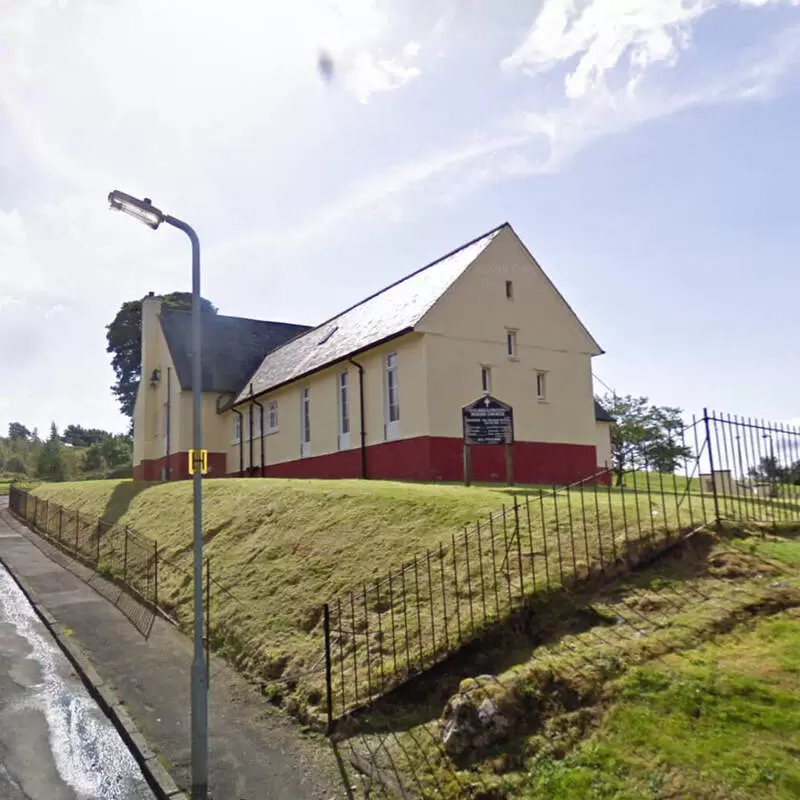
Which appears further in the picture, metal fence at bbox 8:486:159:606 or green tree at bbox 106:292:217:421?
green tree at bbox 106:292:217:421

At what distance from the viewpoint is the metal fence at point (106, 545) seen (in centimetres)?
1567

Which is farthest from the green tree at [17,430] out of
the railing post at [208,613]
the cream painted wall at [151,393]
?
the railing post at [208,613]

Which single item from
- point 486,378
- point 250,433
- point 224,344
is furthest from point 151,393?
point 486,378

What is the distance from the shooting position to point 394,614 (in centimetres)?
909

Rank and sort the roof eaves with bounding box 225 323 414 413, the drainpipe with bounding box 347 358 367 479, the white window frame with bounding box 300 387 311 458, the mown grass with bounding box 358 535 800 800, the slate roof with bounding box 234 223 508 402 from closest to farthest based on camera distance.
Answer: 1. the mown grass with bounding box 358 535 800 800
2. the roof eaves with bounding box 225 323 414 413
3. the slate roof with bounding box 234 223 508 402
4. the drainpipe with bounding box 347 358 367 479
5. the white window frame with bounding box 300 387 311 458

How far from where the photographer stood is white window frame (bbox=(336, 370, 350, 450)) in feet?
81.5

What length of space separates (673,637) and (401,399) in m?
15.5

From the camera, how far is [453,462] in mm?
21062

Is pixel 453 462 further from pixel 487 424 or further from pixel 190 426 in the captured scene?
pixel 190 426

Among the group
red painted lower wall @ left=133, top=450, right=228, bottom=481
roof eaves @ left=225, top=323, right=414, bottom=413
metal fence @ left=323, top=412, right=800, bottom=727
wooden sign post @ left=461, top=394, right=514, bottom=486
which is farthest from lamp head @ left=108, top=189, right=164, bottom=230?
red painted lower wall @ left=133, top=450, right=228, bottom=481

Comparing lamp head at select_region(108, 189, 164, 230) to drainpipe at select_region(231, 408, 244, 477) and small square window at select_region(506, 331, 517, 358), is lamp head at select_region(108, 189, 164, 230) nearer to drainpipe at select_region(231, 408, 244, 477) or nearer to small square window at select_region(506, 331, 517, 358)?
small square window at select_region(506, 331, 517, 358)

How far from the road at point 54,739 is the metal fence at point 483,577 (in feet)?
7.87

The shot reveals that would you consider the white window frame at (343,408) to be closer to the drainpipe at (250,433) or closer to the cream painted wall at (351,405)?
the cream painted wall at (351,405)

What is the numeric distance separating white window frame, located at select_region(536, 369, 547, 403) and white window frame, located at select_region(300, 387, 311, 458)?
8880 millimetres
